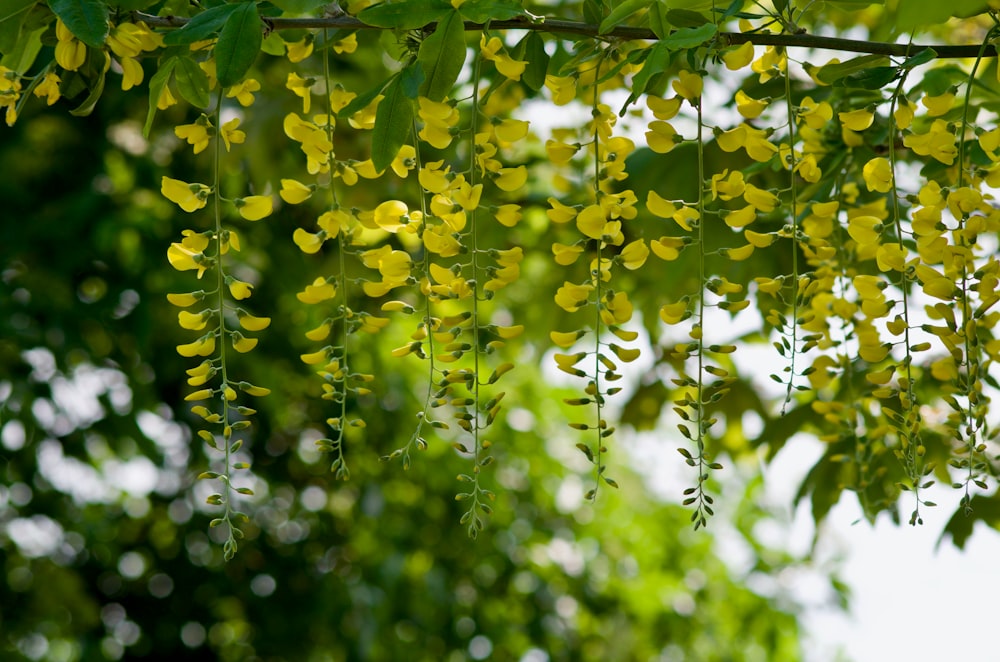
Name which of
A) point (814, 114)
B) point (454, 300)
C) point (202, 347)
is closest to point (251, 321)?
point (202, 347)

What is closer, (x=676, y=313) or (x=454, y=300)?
(x=676, y=313)

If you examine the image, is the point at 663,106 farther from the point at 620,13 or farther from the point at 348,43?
the point at 348,43

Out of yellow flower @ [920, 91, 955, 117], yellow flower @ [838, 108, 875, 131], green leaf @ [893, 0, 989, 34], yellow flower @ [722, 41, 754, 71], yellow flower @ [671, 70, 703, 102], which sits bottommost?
yellow flower @ [671, 70, 703, 102]

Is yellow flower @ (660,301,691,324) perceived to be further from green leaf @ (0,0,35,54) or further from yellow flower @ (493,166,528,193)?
green leaf @ (0,0,35,54)

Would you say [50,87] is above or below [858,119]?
below

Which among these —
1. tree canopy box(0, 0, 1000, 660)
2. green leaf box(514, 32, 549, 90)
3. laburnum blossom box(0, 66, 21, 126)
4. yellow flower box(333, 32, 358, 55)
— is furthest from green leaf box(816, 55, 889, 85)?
laburnum blossom box(0, 66, 21, 126)

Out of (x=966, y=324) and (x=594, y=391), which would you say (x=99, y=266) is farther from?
(x=966, y=324)

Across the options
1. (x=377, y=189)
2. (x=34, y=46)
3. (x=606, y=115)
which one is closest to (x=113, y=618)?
(x=377, y=189)

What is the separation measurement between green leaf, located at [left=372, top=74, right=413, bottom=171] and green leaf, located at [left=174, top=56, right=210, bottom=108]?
12 centimetres

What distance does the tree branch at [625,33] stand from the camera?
0.60 m

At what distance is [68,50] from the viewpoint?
654 mm

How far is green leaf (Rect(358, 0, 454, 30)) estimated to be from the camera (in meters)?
0.58

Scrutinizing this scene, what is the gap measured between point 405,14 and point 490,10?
5cm

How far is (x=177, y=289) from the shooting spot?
1.70 m
